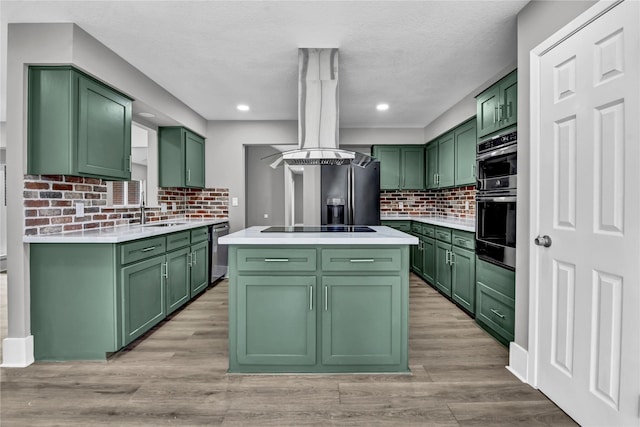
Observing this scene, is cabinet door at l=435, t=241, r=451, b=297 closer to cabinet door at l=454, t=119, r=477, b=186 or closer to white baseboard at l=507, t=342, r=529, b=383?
cabinet door at l=454, t=119, r=477, b=186

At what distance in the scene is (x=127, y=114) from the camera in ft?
9.61

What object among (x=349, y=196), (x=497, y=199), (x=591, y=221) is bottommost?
(x=591, y=221)

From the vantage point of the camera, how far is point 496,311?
268cm

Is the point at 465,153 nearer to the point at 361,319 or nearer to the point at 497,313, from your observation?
A: the point at 497,313

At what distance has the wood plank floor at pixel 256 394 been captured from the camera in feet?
5.67

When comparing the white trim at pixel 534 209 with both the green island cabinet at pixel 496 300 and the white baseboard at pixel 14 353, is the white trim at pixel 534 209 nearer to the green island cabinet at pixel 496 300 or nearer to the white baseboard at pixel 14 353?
the green island cabinet at pixel 496 300

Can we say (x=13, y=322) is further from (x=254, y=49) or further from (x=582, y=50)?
(x=582, y=50)

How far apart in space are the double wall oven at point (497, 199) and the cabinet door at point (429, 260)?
129cm

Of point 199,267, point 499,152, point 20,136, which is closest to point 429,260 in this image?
point 499,152

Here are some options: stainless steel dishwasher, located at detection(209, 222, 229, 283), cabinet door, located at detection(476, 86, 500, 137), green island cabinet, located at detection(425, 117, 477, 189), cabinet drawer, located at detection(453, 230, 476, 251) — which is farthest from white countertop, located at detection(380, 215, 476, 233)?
stainless steel dishwasher, located at detection(209, 222, 229, 283)

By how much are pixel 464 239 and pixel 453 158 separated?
1349mm

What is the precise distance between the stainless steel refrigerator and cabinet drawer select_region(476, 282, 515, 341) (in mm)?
2417

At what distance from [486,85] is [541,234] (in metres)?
2.05

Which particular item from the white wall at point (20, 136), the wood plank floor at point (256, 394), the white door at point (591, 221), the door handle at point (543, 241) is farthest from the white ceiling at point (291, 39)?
the wood plank floor at point (256, 394)
